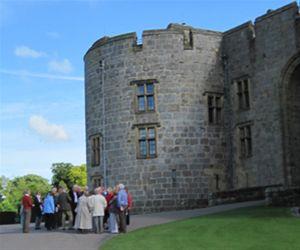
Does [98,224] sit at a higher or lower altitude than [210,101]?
lower

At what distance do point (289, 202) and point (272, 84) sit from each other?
9.34m

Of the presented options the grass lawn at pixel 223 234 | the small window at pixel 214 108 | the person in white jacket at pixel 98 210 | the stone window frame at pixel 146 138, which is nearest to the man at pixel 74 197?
the person in white jacket at pixel 98 210

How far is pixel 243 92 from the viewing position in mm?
31891

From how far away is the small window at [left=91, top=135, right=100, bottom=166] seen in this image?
110 feet

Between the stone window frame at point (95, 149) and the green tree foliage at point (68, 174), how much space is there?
46958 mm

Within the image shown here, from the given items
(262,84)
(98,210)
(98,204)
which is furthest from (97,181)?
(98,210)

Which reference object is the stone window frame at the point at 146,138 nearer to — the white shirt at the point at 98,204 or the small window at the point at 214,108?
the small window at the point at 214,108

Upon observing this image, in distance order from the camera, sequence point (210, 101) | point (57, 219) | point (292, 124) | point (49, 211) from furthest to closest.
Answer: point (210, 101)
point (292, 124)
point (57, 219)
point (49, 211)

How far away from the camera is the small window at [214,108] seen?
32375mm

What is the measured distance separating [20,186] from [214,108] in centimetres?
7111

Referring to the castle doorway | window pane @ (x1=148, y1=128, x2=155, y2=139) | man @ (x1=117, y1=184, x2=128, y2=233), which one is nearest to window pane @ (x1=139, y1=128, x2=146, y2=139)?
window pane @ (x1=148, y1=128, x2=155, y2=139)

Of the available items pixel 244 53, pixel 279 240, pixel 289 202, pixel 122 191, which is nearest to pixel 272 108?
pixel 244 53

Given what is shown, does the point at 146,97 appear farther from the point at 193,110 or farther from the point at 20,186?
the point at 20,186

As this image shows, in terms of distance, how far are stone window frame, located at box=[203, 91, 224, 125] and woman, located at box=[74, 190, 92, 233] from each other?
522 inches
